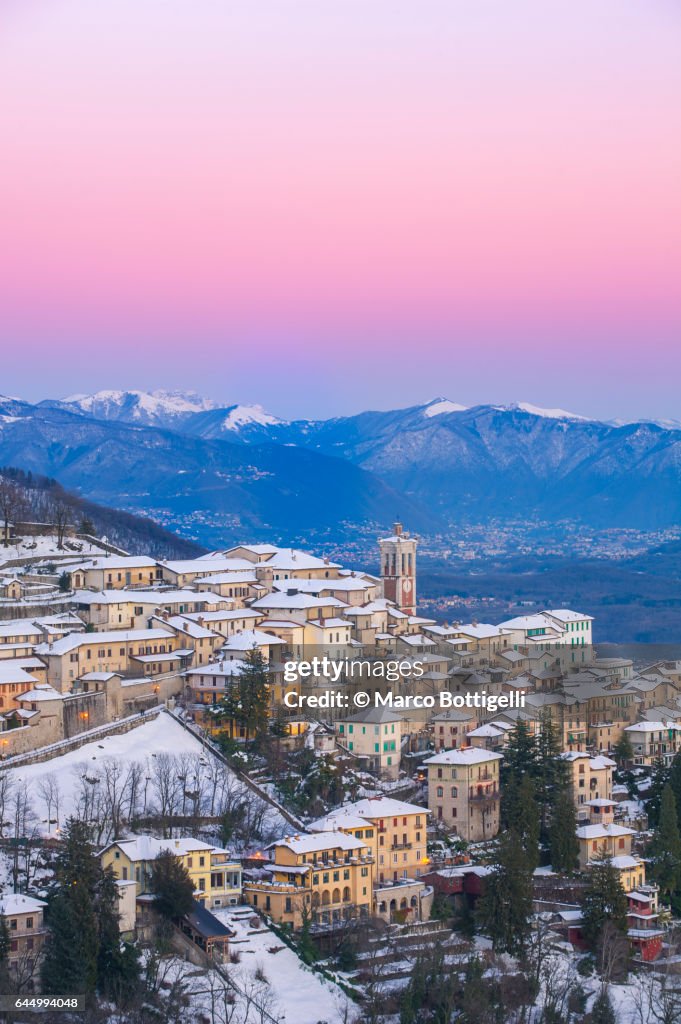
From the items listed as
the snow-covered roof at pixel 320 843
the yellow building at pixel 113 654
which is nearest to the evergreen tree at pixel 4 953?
the snow-covered roof at pixel 320 843

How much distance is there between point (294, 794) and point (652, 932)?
887cm

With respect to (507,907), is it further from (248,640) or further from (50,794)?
(248,640)

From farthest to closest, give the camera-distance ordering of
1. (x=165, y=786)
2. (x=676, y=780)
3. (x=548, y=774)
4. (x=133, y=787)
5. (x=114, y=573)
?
(x=114, y=573) < (x=676, y=780) < (x=548, y=774) < (x=165, y=786) < (x=133, y=787)

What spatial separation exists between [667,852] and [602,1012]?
622 centimetres

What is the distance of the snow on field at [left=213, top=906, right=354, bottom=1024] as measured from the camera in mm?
37875

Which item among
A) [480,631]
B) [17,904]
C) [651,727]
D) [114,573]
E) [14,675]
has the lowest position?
[17,904]

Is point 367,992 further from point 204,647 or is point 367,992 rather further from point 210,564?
point 210,564

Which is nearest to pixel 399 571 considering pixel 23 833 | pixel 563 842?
pixel 563 842

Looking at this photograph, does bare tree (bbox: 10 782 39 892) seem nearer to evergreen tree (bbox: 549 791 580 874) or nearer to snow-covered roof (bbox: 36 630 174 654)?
snow-covered roof (bbox: 36 630 174 654)

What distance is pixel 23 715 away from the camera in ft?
152

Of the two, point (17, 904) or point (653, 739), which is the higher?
point (653, 739)

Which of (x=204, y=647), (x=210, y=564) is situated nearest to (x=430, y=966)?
(x=204, y=647)

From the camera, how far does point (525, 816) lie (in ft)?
146

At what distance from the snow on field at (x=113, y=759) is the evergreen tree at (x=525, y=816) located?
5.20 metres
